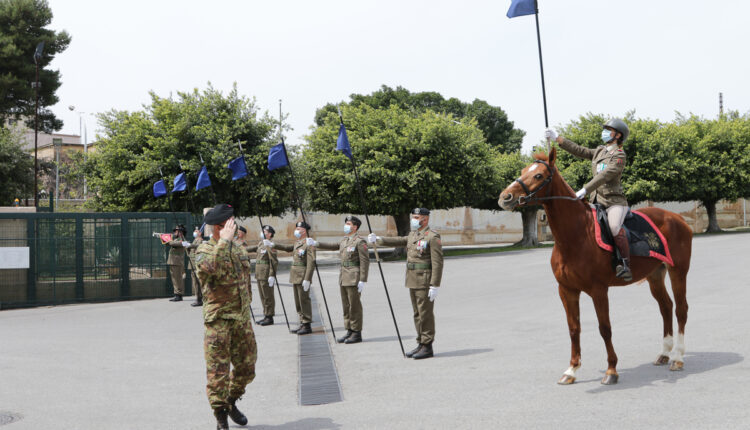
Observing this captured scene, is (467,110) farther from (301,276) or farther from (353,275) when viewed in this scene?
(353,275)

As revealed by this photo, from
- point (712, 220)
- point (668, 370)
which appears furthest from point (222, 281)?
point (712, 220)

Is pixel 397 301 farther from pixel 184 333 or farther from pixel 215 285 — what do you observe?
pixel 215 285

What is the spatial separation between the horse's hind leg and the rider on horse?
1.12 metres

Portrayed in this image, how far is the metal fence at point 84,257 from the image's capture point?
53.5 ft

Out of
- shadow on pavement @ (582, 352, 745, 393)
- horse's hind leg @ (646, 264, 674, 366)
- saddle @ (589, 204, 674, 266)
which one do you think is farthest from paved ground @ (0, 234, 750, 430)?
saddle @ (589, 204, 674, 266)

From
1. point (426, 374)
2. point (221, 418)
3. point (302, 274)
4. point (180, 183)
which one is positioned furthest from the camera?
point (180, 183)

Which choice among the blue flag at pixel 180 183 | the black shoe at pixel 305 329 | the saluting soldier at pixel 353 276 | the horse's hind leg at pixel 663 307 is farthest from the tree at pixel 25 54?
the horse's hind leg at pixel 663 307

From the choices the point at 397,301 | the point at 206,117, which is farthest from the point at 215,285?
the point at 206,117

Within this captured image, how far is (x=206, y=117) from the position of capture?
27.0 m

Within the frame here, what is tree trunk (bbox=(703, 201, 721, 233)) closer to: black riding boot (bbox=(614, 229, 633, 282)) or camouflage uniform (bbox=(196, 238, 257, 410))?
black riding boot (bbox=(614, 229, 633, 282))

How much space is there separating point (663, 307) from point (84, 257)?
15314mm

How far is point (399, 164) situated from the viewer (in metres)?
29.5

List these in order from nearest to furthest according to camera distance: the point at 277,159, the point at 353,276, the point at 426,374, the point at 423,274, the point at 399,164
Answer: the point at 426,374 → the point at 423,274 → the point at 353,276 → the point at 277,159 → the point at 399,164

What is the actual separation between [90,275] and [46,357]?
8.72m
